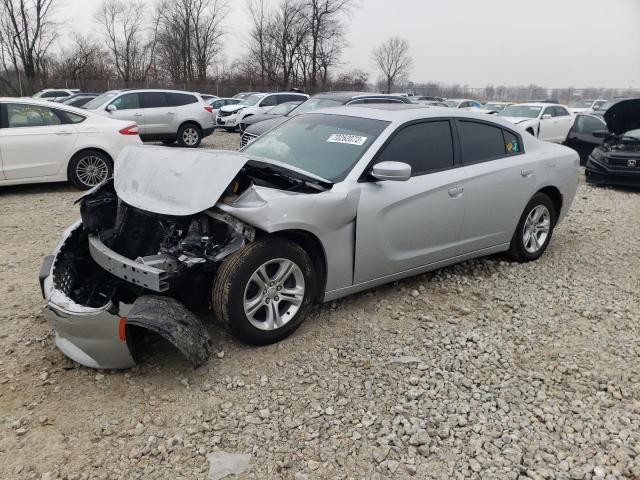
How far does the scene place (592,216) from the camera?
24.3 ft

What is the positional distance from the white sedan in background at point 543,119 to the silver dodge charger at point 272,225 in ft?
36.4

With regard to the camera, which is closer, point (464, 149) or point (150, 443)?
point (150, 443)

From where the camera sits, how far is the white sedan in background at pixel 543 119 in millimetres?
14469

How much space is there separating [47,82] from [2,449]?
36519 mm

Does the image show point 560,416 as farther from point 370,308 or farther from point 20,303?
point 20,303

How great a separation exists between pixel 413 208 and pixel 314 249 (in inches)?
36.3

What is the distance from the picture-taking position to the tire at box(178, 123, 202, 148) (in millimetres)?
13452

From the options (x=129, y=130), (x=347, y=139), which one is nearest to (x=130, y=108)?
(x=129, y=130)

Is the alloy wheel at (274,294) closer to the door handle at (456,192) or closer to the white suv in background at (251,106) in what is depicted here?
the door handle at (456,192)

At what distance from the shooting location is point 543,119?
14695mm

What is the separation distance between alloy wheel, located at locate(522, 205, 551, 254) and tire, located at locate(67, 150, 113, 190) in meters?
6.52

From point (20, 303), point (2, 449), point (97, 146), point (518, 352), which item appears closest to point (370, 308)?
point (518, 352)

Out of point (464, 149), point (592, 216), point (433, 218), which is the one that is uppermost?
point (464, 149)

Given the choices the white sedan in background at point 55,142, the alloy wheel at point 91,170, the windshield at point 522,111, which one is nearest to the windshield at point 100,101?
the white sedan in background at point 55,142
